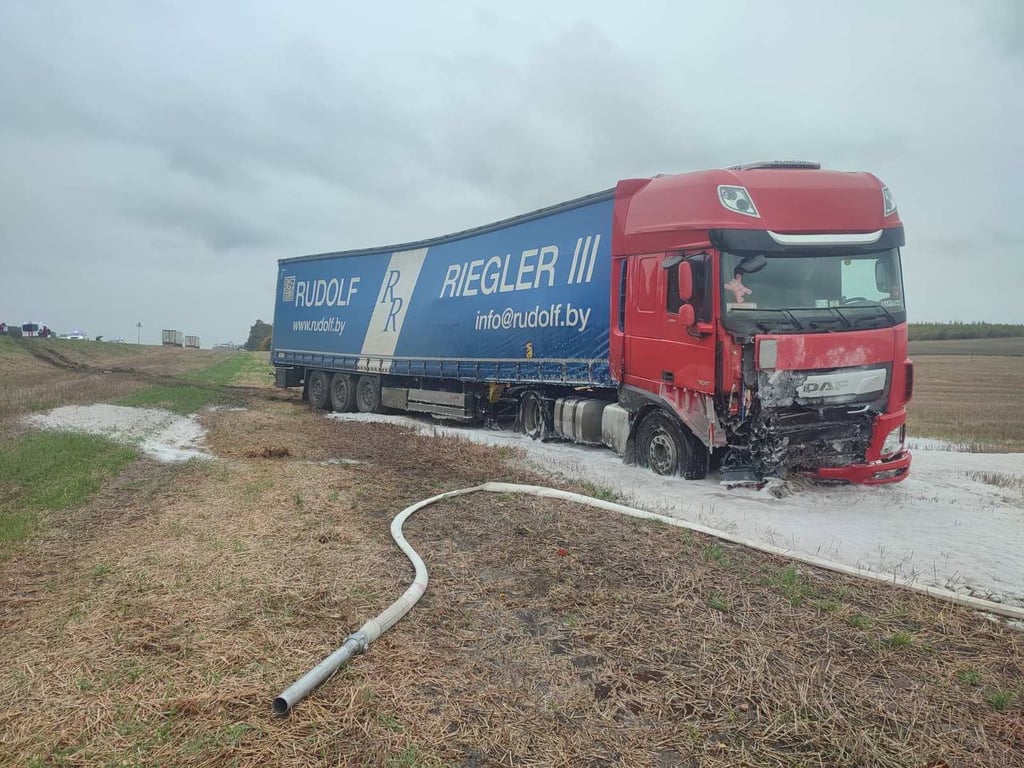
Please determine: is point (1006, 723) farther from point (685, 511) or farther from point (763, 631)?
point (685, 511)

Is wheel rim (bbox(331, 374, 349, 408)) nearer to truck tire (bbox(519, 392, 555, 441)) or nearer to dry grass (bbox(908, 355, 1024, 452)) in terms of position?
truck tire (bbox(519, 392, 555, 441))

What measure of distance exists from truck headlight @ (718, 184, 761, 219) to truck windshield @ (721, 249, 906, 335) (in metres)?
0.49

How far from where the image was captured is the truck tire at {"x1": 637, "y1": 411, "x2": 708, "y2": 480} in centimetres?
741

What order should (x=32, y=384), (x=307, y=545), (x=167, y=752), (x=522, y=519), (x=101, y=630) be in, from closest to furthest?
(x=167, y=752)
(x=101, y=630)
(x=307, y=545)
(x=522, y=519)
(x=32, y=384)

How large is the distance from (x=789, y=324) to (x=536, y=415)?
18.6ft

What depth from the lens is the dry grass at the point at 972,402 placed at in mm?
13969

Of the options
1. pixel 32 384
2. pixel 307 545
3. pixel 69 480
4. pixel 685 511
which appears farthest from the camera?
pixel 32 384

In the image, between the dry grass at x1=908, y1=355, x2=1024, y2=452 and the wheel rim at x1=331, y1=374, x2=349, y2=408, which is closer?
the dry grass at x1=908, y1=355, x2=1024, y2=452

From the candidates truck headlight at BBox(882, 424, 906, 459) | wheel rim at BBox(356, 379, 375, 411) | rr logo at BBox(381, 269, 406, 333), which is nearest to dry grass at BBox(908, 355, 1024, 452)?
truck headlight at BBox(882, 424, 906, 459)

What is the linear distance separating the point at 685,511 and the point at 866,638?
8.71 ft

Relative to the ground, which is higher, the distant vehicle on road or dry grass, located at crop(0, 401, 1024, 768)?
the distant vehicle on road

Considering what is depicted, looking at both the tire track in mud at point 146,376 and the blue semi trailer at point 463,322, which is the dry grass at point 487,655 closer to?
the blue semi trailer at point 463,322

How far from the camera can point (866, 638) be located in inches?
126

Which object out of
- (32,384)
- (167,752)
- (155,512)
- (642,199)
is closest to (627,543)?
(167,752)
